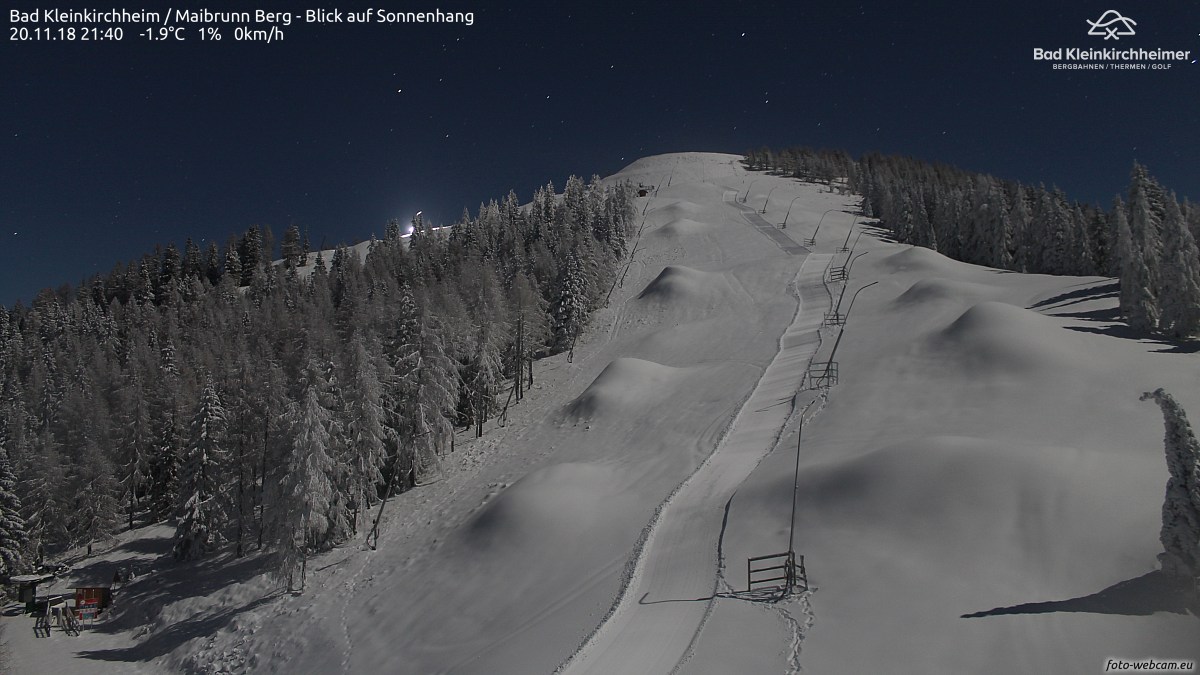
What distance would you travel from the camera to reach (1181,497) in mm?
14695

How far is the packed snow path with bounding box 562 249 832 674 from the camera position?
1873cm

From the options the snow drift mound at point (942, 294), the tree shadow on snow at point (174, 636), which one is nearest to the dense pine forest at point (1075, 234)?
the snow drift mound at point (942, 294)

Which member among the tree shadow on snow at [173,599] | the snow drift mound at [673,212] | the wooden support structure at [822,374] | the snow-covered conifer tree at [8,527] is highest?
the snow drift mound at [673,212]

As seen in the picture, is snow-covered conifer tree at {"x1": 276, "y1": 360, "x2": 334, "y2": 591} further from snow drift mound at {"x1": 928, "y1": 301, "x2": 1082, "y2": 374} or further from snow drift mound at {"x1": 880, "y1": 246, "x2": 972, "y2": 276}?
snow drift mound at {"x1": 880, "y1": 246, "x2": 972, "y2": 276}

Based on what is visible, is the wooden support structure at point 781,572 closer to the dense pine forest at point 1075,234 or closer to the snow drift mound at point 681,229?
the dense pine forest at point 1075,234

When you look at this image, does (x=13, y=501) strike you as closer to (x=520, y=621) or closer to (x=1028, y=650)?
(x=520, y=621)

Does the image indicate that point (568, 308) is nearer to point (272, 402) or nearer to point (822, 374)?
point (822, 374)

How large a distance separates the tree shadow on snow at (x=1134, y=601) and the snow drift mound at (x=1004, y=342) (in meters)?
24.7

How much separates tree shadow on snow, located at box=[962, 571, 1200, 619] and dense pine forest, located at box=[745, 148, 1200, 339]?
36.0 m

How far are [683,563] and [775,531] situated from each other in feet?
12.8

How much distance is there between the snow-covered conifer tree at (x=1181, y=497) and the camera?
14.5 meters

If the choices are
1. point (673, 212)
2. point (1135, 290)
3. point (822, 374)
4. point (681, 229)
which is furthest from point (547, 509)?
point (673, 212)

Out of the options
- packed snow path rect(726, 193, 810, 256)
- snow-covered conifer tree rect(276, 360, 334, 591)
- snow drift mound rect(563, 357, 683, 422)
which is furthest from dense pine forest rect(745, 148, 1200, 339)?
snow-covered conifer tree rect(276, 360, 334, 591)

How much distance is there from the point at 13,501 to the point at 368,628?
27.7 metres
